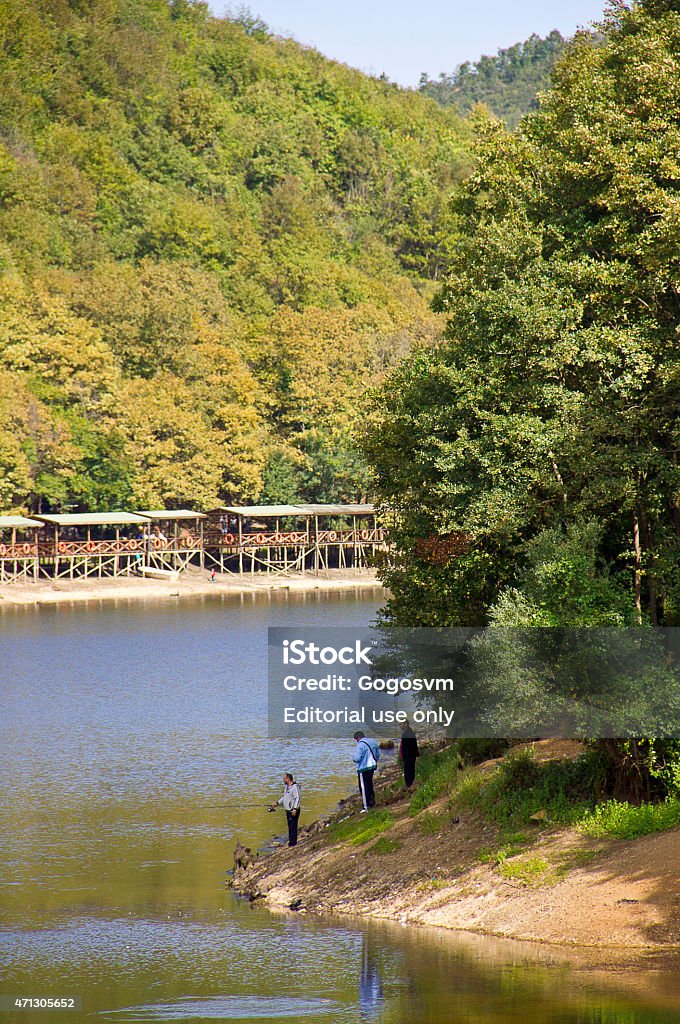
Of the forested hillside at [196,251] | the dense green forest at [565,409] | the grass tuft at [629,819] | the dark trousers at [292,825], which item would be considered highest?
the forested hillside at [196,251]

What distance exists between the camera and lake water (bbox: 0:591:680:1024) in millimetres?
13844

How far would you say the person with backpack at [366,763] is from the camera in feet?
67.4

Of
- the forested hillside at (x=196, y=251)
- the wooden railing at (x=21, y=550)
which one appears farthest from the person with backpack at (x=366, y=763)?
the wooden railing at (x=21, y=550)

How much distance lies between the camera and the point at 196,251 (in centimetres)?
10256

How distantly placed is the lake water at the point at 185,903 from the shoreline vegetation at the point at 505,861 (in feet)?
1.91

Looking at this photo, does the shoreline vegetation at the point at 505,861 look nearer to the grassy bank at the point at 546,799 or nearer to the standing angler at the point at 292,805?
the grassy bank at the point at 546,799

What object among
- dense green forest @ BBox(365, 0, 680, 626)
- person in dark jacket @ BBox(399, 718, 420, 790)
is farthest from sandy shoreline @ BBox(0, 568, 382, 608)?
person in dark jacket @ BBox(399, 718, 420, 790)

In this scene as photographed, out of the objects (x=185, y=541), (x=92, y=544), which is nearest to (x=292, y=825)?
(x=92, y=544)

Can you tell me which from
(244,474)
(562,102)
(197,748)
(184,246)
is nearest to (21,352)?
(244,474)

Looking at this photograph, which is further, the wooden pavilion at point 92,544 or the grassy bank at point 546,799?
the wooden pavilion at point 92,544

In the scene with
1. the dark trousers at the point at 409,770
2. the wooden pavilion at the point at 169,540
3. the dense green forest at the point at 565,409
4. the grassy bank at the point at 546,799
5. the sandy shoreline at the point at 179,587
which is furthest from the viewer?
the wooden pavilion at the point at 169,540

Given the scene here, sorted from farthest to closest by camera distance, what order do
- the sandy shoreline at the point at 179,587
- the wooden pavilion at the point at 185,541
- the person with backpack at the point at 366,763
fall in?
the wooden pavilion at the point at 185,541 < the sandy shoreline at the point at 179,587 < the person with backpack at the point at 366,763

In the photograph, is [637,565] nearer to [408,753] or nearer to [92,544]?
[408,753]

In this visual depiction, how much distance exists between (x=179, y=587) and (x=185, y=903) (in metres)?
51.7
